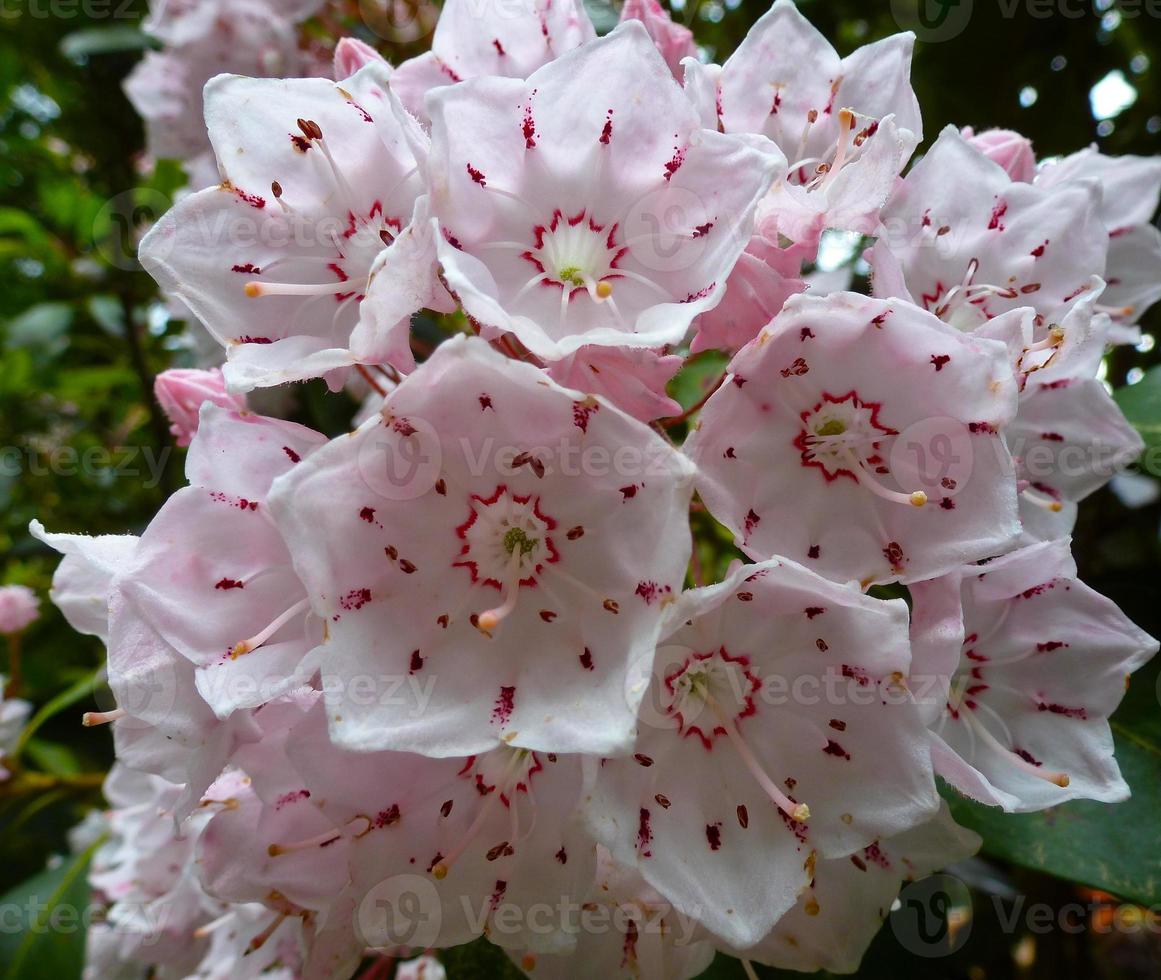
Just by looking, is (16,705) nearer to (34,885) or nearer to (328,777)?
(34,885)

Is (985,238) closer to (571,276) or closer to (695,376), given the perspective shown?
(571,276)

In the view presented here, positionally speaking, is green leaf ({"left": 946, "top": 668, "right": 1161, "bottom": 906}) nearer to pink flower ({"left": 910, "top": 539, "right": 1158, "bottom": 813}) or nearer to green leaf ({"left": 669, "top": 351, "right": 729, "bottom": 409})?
pink flower ({"left": 910, "top": 539, "right": 1158, "bottom": 813})

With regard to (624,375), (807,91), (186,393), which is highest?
(807,91)

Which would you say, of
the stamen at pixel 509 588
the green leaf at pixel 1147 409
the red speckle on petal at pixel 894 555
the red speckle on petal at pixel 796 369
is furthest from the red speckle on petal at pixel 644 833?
the green leaf at pixel 1147 409

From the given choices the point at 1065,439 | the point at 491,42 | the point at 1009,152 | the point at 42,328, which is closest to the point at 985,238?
the point at 1009,152

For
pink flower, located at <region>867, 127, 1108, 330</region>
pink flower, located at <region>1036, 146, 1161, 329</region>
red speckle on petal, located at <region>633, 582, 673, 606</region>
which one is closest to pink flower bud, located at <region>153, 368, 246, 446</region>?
red speckle on petal, located at <region>633, 582, 673, 606</region>

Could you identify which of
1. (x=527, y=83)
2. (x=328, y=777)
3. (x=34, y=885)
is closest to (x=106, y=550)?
(x=328, y=777)
